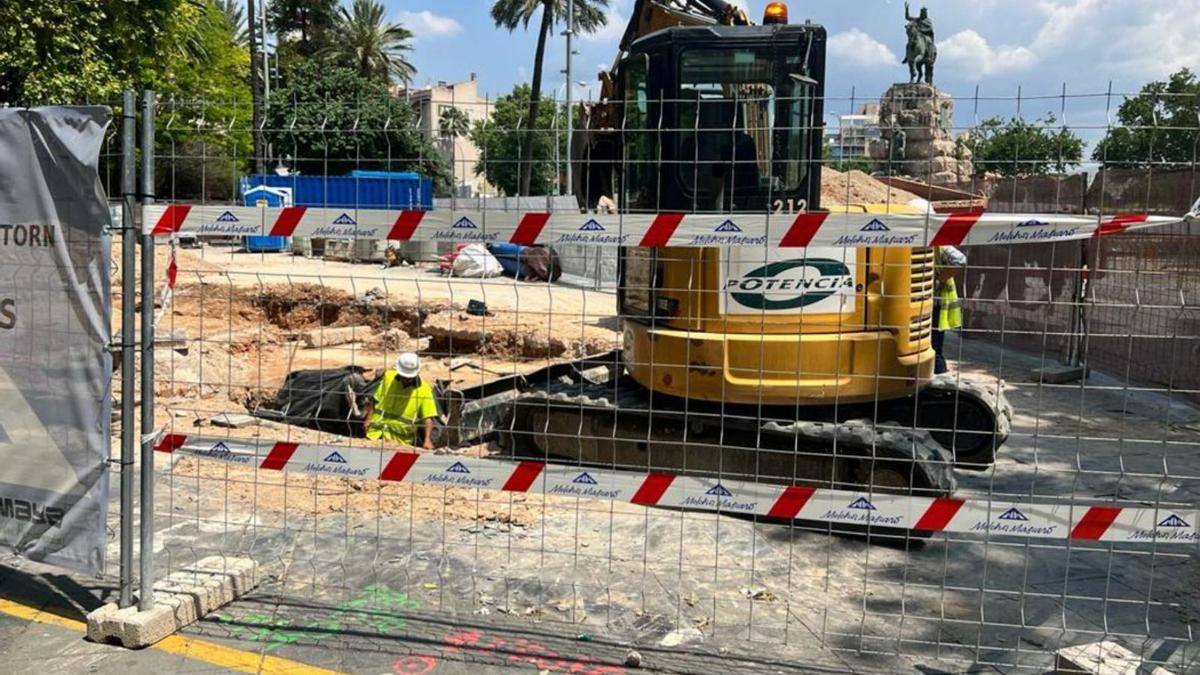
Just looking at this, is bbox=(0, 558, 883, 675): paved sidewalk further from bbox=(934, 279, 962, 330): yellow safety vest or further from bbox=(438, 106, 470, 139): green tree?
bbox=(934, 279, 962, 330): yellow safety vest

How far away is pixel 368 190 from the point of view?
7434 mm

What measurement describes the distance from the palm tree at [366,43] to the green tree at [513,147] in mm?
50167

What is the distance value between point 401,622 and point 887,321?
3.80m

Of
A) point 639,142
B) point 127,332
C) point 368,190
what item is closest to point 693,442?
point 639,142

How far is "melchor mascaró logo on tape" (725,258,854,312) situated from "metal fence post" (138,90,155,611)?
337cm

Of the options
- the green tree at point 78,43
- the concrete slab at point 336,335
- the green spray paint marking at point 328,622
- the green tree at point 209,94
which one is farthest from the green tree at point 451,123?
the green tree at point 78,43

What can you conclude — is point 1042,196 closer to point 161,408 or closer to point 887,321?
point 887,321

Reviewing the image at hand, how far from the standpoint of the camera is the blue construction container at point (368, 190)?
5215 millimetres

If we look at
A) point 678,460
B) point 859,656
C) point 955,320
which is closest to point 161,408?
point 678,460

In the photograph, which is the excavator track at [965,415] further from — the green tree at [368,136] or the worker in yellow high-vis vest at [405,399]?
the green tree at [368,136]

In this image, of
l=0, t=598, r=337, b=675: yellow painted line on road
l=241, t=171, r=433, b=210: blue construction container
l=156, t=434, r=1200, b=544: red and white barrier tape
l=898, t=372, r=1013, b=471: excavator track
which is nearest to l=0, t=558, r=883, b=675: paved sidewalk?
l=0, t=598, r=337, b=675: yellow painted line on road

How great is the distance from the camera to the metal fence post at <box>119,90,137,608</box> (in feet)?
13.7

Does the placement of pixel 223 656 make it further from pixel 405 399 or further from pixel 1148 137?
pixel 1148 137

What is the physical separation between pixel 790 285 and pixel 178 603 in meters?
3.96
